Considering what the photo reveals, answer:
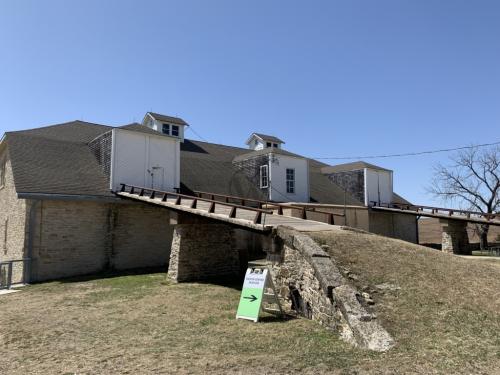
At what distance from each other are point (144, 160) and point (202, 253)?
7.13m

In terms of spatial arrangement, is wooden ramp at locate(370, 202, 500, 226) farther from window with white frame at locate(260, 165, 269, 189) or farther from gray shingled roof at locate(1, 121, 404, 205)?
window with white frame at locate(260, 165, 269, 189)

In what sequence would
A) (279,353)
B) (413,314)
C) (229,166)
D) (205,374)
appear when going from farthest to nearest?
(229,166)
(413,314)
(279,353)
(205,374)

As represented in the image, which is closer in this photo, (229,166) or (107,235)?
(107,235)

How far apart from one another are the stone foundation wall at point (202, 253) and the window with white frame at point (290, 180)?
9945mm

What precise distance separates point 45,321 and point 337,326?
6354 mm

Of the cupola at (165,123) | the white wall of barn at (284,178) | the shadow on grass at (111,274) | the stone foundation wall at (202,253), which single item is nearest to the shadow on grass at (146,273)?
the shadow on grass at (111,274)

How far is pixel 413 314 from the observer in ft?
23.3

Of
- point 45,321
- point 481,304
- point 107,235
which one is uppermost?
point 107,235

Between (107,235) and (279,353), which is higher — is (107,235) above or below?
above

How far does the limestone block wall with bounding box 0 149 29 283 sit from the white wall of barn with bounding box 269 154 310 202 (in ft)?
41.2

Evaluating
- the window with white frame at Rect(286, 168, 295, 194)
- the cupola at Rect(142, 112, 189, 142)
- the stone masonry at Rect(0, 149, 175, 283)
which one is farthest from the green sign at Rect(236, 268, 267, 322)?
the cupola at Rect(142, 112, 189, 142)

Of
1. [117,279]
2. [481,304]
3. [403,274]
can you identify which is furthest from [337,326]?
[117,279]

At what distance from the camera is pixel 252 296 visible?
865 centimetres

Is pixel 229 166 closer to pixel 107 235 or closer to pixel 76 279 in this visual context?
pixel 107 235
